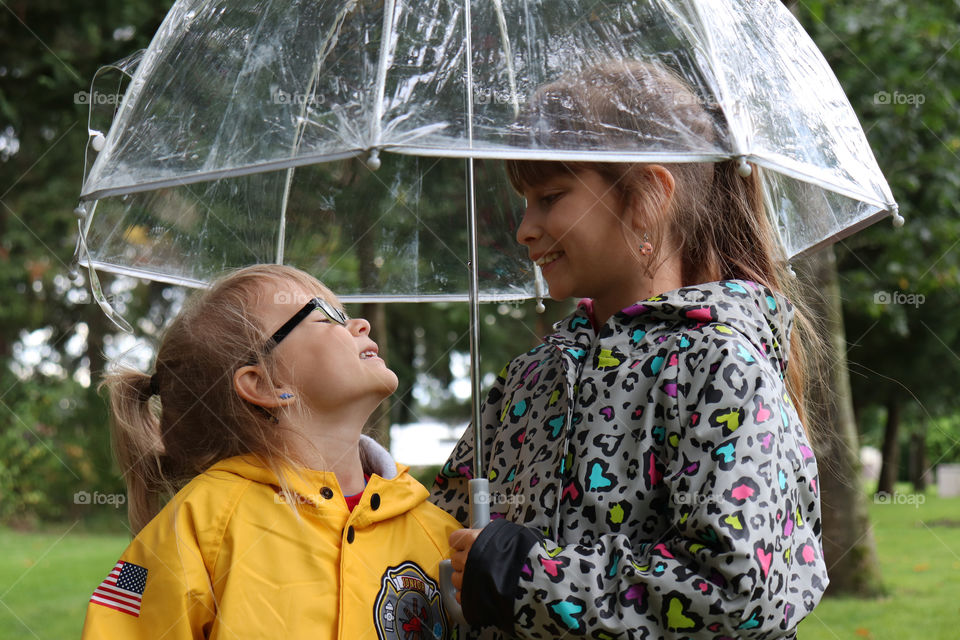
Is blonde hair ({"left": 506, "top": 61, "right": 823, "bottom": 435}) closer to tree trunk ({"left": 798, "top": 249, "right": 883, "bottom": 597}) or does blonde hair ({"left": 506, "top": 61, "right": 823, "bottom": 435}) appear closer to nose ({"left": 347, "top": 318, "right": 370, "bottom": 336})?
nose ({"left": 347, "top": 318, "right": 370, "bottom": 336})

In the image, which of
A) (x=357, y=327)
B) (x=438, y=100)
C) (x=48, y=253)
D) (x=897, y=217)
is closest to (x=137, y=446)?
(x=357, y=327)

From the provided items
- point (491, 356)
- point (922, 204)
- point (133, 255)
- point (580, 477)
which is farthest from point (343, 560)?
point (491, 356)

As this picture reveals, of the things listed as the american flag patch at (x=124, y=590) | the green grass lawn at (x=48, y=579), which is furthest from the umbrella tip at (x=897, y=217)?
the green grass lawn at (x=48, y=579)

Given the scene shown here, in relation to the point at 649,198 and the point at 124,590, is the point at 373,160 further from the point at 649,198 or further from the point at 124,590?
the point at 124,590

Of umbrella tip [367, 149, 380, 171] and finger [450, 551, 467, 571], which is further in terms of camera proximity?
finger [450, 551, 467, 571]

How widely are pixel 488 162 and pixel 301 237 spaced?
0.69 m

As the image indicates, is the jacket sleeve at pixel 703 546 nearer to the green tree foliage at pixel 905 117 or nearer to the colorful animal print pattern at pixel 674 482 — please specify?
the colorful animal print pattern at pixel 674 482

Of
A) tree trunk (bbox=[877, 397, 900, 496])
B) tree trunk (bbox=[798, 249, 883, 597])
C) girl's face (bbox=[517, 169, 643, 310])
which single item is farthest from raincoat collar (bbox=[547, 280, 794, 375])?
tree trunk (bbox=[877, 397, 900, 496])

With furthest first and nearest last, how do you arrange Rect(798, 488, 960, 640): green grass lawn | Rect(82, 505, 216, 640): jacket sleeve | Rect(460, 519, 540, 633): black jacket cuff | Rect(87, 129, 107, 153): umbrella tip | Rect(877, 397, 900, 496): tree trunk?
1. Rect(877, 397, 900, 496): tree trunk
2. Rect(798, 488, 960, 640): green grass lawn
3. Rect(87, 129, 107, 153): umbrella tip
4. Rect(82, 505, 216, 640): jacket sleeve
5. Rect(460, 519, 540, 633): black jacket cuff

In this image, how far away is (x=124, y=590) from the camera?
2.10 meters

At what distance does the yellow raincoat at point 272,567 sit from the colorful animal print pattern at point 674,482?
0.25 m

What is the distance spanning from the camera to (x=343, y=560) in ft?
7.31

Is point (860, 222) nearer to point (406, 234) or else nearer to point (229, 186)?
point (406, 234)

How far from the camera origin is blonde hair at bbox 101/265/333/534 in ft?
8.01
